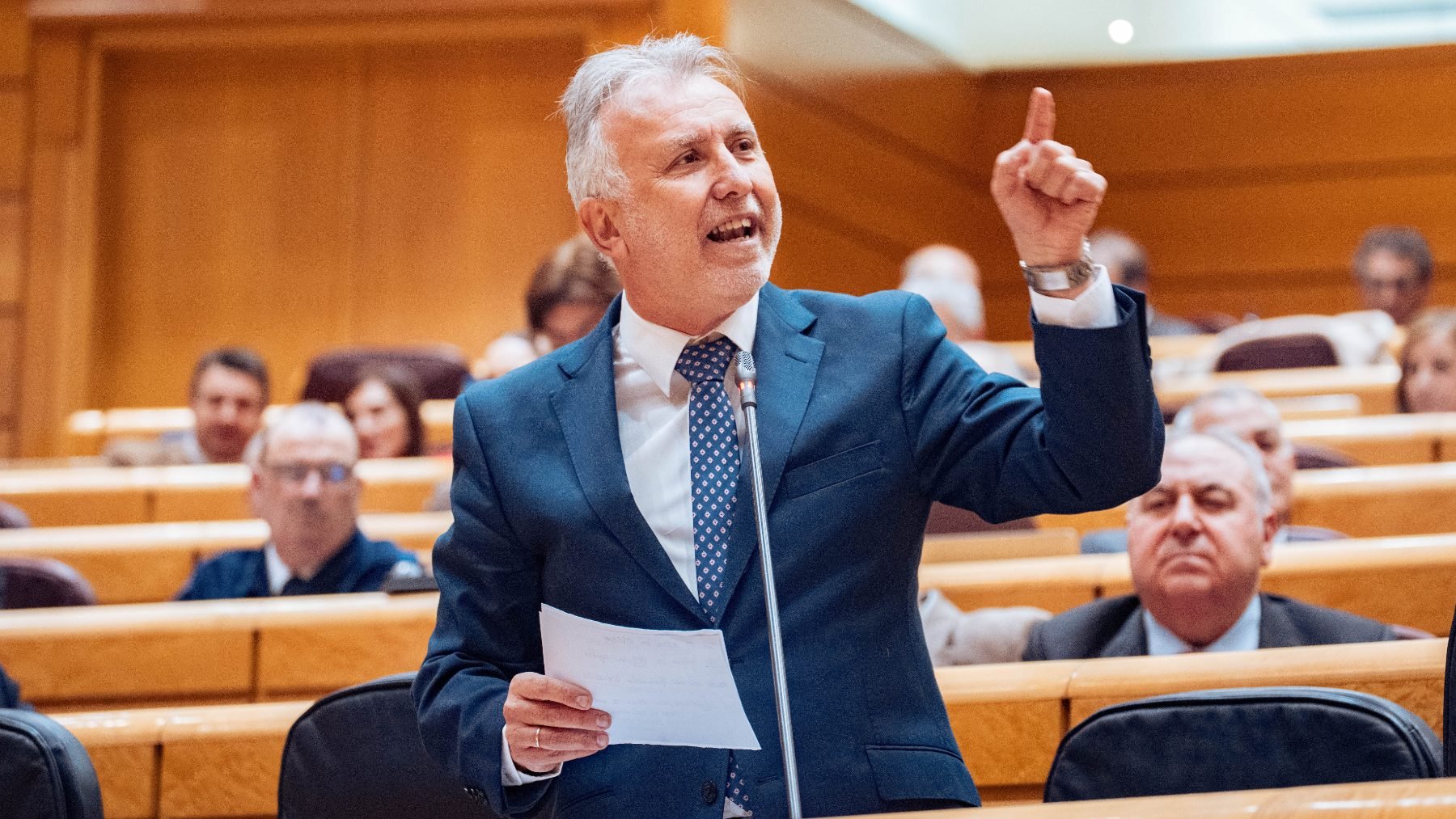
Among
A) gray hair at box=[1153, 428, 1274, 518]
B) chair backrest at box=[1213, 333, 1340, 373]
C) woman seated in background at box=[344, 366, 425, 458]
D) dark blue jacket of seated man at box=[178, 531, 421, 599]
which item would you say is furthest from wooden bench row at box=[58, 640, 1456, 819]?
chair backrest at box=[1213, 333, 1340, 373]

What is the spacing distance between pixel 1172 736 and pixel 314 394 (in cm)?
340

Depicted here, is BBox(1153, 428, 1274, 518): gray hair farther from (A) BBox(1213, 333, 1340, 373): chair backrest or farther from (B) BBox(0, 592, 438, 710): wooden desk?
(A) BBox(1213, 333, 1340, 373): chair backrest

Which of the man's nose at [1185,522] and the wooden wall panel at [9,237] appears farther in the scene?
the wooden wall panel at [9,237]

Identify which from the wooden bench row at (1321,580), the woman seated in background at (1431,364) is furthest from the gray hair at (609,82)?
the woman seated in background at (1431,364)

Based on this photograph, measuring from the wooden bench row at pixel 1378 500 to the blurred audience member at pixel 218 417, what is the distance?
7.46 ft

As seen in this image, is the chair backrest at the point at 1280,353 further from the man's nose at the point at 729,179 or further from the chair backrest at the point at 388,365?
the man's nose at the point at 729,179

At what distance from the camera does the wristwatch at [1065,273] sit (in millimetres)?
1092

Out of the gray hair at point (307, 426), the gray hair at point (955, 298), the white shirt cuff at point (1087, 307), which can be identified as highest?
the gray hair at point (955, 298)

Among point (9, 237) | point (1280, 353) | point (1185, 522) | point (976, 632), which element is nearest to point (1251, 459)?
point (1185, 522)

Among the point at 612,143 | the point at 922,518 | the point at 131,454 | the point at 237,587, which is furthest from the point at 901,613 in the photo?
the point at 131,454

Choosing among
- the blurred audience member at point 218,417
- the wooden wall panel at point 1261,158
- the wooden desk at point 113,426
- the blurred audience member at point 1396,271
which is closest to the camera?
the blurred audience member at point 218,417

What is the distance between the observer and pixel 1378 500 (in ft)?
9.53

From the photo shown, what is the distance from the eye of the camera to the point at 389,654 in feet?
7.68

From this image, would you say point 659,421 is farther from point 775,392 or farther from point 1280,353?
point 1280,353
